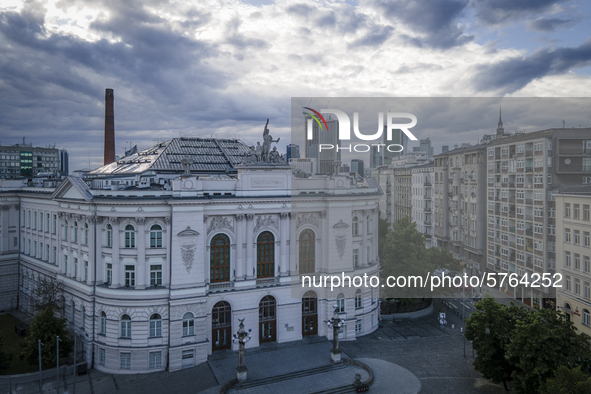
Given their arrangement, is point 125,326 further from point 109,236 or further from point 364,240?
point 364,240

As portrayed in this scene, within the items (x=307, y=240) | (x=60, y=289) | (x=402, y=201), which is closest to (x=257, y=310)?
(x=307, y=240)

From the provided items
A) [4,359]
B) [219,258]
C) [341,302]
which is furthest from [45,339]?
[341,302]

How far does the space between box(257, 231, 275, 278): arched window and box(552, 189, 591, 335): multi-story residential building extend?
32.5 meters

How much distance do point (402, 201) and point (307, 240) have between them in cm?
5893

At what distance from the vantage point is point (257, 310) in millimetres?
47594

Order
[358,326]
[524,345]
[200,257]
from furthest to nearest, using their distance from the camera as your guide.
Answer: [358,326], [200,257], [524,345]

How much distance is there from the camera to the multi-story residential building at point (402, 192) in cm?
9996

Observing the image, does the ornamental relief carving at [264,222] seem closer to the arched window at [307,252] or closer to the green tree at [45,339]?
the arched window at [307,252]

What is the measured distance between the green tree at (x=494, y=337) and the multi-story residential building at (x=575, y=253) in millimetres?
14483

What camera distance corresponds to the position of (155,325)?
1697 inches

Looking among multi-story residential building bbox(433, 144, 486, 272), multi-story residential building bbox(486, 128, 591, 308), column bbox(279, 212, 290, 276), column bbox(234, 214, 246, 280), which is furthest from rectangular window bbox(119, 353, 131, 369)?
multi-story residential building bbox(433, 144, 486, 272)

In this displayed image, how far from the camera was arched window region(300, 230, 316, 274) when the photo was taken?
1992 inches

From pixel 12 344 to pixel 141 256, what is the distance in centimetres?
2103

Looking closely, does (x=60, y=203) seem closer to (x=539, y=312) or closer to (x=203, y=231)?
(x=203, y=231)
